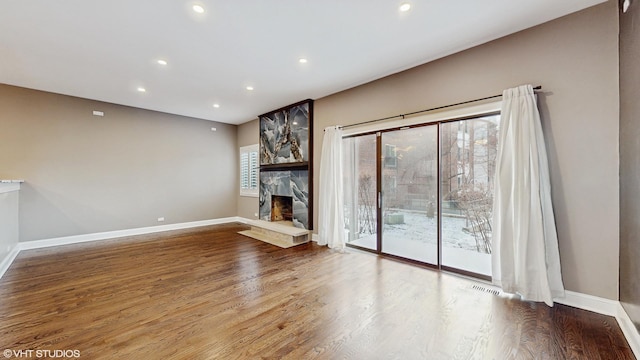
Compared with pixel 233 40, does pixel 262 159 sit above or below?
below

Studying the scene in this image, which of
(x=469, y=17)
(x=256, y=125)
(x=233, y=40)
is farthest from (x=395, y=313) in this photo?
(x=256, y=125)

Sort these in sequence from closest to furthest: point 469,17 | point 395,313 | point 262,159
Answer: point 395,313 → point 469,17 → point 262,159

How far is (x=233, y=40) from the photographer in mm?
3070

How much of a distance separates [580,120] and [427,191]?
178cm

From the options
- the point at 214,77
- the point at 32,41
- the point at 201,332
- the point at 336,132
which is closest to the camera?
the point at 201,332

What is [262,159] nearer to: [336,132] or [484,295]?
[336,132]

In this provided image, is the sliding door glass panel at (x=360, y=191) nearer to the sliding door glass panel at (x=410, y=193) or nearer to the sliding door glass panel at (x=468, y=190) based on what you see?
the sliding door glass panel at (x=410, y=193)

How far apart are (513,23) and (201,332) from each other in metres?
4.40

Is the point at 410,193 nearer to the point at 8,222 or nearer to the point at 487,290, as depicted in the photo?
the point at 487,290

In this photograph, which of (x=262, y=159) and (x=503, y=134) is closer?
(x=503, y=134)

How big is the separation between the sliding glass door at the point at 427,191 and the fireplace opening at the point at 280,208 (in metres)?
2.07

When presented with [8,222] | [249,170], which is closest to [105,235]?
[8,222]

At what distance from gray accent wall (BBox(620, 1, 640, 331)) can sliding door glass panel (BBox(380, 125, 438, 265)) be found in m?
1.74

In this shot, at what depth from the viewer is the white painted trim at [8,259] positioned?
347 centimetres
